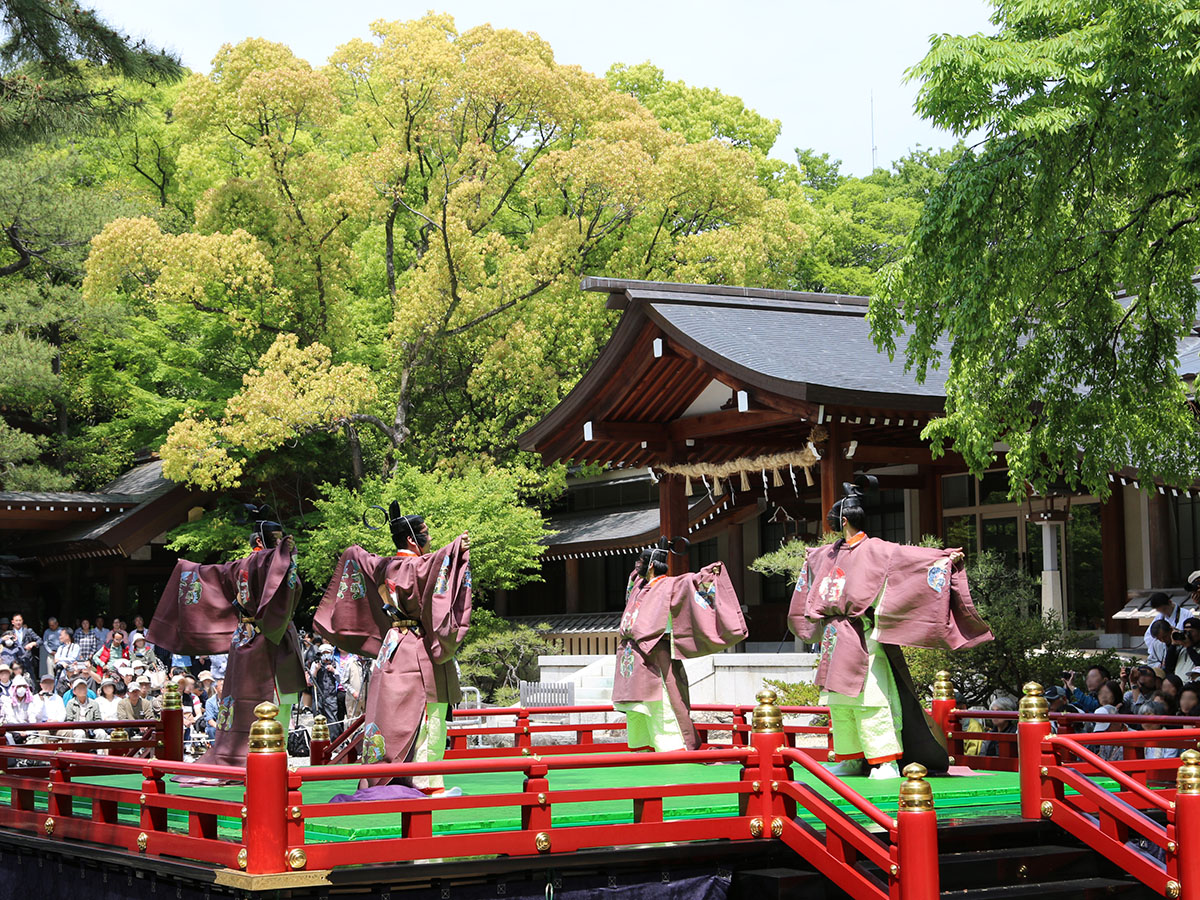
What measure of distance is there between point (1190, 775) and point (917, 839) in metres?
1.57

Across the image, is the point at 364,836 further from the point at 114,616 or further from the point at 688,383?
the point at 114,616

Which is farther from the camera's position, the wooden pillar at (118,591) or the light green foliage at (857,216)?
the light green foliage at (857,216)

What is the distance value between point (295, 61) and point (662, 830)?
21.4 metres

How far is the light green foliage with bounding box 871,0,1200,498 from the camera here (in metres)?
8.86

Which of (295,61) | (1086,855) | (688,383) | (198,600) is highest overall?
(295,61)

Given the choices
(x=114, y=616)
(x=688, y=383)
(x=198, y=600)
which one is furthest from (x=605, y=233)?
(x=198, y=600)

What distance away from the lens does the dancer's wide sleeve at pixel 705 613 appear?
948 centimetres

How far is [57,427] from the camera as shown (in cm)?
3041

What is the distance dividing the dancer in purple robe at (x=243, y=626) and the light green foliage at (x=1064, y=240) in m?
5.14

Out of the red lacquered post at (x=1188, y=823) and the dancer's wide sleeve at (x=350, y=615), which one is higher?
the dancer's wide sleeve at (x=350, y=615)

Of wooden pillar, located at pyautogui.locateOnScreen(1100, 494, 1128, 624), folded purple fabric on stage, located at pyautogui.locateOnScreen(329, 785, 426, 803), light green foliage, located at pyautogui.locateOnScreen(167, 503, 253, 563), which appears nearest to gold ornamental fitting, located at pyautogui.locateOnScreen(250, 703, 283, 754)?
folded purple fabric on stage, located at pyautogui.locateOnScreen(329, 785, 426, 803)

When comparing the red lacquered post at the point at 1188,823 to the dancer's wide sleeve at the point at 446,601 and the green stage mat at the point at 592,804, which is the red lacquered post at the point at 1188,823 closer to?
the green stage mat at the point at 592,804

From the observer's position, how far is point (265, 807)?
5.61 m

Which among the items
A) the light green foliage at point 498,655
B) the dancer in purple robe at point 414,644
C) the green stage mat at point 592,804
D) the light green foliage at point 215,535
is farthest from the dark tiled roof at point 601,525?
the dancer in purple robe at point 414,644
